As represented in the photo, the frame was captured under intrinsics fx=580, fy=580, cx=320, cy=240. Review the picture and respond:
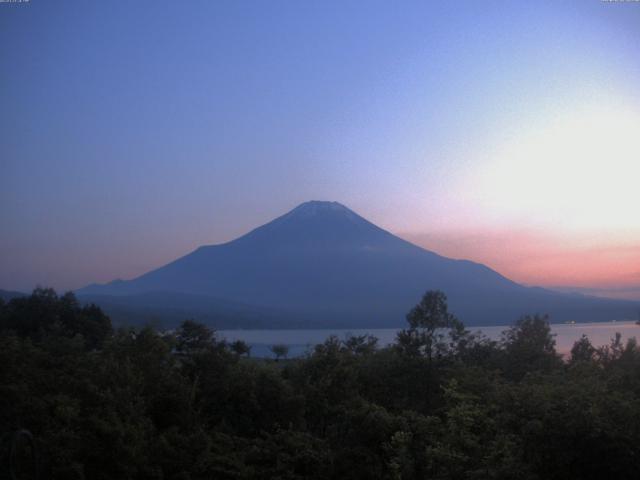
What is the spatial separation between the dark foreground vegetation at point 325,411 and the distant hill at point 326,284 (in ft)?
261

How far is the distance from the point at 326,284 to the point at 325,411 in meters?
124

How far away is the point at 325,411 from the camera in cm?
1450

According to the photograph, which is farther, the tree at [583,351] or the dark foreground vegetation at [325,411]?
the tree at [583,351]

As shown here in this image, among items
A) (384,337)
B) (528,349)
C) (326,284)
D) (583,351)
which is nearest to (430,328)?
(528,349)

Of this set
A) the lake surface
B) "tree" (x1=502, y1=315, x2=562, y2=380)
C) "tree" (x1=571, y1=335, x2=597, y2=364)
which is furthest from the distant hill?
"tree" (x1=502, y1=315, x2=562, y2=380)

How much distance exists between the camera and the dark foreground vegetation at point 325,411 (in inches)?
339

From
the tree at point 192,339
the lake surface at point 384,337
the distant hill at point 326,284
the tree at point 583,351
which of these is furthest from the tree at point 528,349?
the distant hill at point 326,284

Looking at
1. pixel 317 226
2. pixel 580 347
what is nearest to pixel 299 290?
pixel 317 226

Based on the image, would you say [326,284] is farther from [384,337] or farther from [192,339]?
[192,339]

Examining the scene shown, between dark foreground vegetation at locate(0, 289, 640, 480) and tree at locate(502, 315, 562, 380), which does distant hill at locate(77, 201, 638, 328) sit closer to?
tree at locate(502, 315, 562, 380)

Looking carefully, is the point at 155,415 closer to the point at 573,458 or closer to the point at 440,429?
the point at 440,429

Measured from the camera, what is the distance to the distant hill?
357 feet

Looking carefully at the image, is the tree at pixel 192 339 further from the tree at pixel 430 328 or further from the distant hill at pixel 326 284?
the distant hill at pixel 326 284

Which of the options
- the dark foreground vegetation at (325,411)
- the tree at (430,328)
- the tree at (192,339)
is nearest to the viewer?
the dark foreground vegetation at (325,411)
